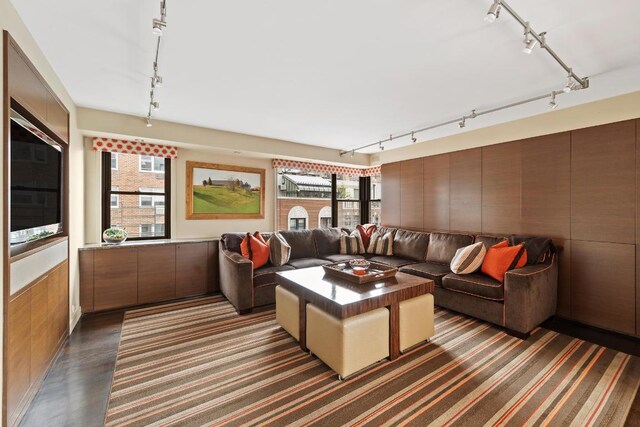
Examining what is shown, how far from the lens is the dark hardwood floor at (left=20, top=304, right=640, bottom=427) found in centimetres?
175

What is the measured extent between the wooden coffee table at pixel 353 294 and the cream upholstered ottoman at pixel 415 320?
51 millimetres

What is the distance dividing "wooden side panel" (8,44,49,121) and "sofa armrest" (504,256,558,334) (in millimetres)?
4025

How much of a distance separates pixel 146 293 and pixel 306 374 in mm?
2578

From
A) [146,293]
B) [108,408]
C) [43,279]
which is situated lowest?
[108,408]

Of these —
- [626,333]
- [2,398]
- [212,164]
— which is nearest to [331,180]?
[212,164]

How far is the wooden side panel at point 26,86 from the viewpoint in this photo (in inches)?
63.0

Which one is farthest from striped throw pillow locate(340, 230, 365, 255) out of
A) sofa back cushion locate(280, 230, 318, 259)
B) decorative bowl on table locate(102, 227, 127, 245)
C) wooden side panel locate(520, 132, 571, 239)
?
decorative bowl on table locate(102, 227, 127, 245)

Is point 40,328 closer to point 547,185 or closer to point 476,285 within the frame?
point 476,285

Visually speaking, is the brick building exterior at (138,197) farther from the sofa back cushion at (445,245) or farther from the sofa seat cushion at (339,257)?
the sofa back cushion at (445,245)

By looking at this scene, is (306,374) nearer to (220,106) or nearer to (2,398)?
(2,398)

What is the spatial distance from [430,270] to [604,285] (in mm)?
1675

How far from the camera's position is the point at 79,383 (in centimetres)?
206

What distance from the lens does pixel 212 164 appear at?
445 centimetres

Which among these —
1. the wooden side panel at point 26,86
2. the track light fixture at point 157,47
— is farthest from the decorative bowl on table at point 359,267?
the wooden side panel at point 26,86
